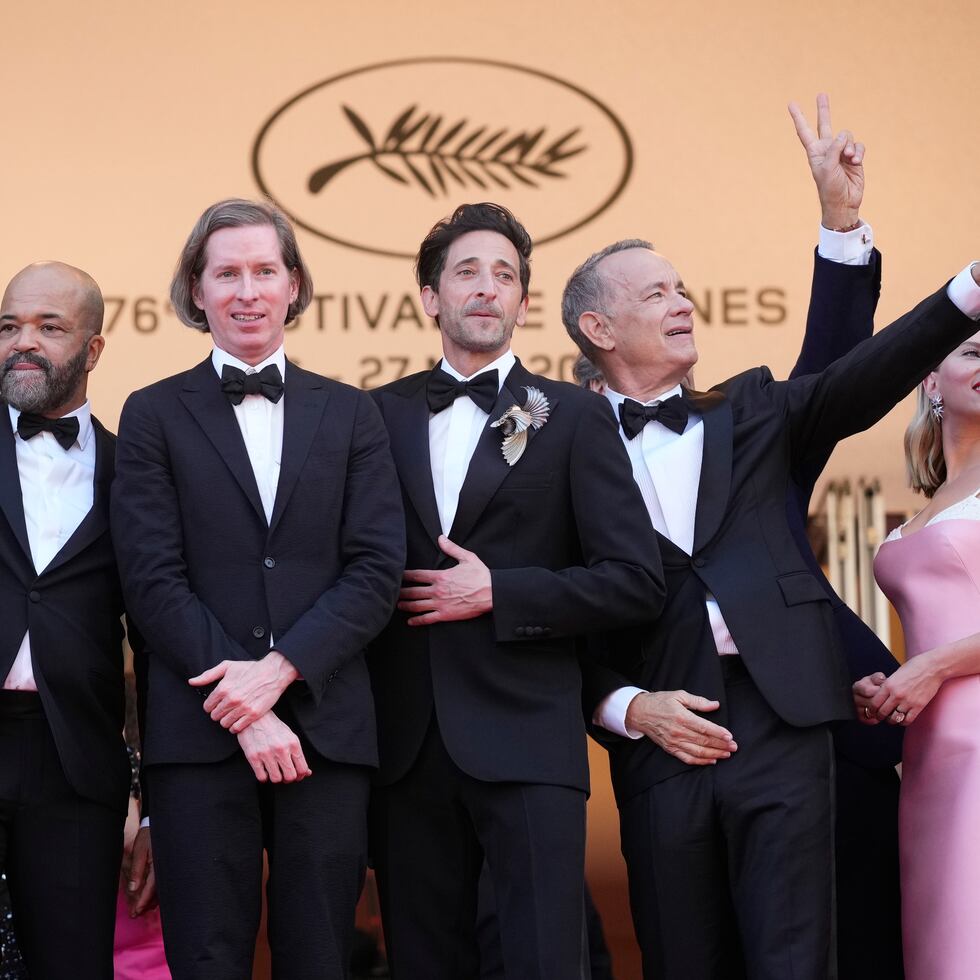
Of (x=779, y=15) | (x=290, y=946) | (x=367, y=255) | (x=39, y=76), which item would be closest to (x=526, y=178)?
(x=367, y=255)

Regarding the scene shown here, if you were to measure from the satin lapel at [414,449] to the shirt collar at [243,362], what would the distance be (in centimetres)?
24

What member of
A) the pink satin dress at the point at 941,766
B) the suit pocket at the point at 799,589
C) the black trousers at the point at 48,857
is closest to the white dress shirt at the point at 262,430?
the black trousers at the point at 48,857

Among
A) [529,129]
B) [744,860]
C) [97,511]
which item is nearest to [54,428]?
[97,511]

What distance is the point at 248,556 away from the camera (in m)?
2.78

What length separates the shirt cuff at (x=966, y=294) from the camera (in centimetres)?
297

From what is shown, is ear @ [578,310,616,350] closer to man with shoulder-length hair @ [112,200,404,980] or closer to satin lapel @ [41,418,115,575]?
man with shoulder-length hair @ [112,200,404,980]

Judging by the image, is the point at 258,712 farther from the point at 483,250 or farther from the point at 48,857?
the point at 483,250

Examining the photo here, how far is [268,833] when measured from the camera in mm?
2742

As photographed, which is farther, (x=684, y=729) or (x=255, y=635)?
(x=684, y=729)

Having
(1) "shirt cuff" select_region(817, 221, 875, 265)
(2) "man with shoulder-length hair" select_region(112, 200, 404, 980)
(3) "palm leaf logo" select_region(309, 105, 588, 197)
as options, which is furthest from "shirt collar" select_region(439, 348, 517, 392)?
(3) "palm leaf logo" select_region(309, 105, 588, 197)

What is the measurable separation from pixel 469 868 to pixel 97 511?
0.98 m

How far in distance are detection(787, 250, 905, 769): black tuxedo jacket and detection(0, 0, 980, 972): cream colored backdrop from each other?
2.44m

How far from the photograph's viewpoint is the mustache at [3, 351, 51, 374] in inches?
127

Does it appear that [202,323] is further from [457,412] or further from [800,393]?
[800,393]
